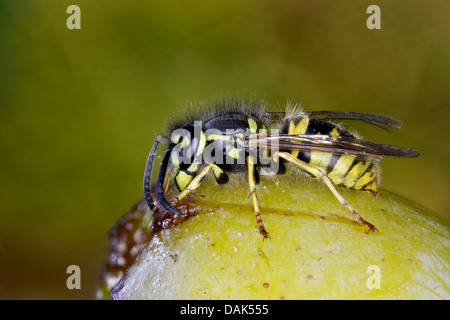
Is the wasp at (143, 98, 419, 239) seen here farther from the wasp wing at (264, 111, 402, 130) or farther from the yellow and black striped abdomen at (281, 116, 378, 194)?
the wasp wing at (264, 111, 402, 130)

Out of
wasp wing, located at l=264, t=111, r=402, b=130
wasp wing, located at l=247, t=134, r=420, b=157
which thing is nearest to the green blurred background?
wasp wing, located at l=264, t=111, r=402, b=130

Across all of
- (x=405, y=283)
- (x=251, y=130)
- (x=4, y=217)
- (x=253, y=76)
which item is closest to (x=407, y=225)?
(x=405, y=283)

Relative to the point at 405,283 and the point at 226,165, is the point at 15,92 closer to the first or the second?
the point at 226,165

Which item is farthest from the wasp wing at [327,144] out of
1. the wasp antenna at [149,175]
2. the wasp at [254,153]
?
the wasp antenna at [149,175]

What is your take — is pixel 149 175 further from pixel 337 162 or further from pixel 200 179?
pixel 337 162

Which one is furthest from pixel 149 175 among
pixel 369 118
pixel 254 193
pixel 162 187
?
pixel 369 118

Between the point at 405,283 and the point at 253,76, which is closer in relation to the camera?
the point at 405,283

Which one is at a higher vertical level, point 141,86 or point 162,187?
point 141,86
